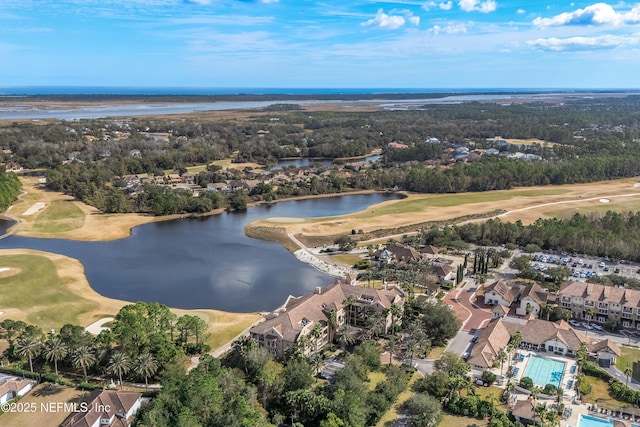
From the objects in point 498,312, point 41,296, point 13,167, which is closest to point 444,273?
point 498,312

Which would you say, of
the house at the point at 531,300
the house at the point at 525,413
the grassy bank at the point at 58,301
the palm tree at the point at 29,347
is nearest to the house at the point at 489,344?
the house at the point at 531,300

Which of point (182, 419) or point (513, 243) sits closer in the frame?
point (182, 419)

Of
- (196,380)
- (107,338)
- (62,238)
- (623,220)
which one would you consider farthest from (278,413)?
(623,220)

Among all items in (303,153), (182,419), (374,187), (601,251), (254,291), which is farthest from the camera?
(303,153)

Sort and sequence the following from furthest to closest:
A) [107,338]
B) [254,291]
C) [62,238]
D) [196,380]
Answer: [62,238]
[254,291]
[107,338]
[196,380]

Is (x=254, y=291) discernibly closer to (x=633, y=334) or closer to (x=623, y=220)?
(x=633, y=334)

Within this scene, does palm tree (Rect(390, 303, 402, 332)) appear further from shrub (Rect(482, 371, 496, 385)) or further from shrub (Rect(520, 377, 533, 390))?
shrub (Rect(520, 377, 533, 390))

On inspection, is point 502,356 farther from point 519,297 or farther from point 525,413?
point 519,297
